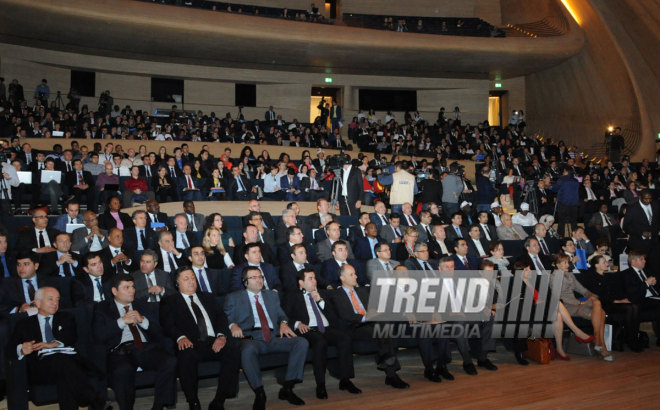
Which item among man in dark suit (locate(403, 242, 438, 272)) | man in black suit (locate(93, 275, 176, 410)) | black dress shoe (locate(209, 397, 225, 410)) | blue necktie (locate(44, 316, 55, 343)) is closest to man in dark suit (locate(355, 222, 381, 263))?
man in dark suit (locate(403, 242, 438, 272))

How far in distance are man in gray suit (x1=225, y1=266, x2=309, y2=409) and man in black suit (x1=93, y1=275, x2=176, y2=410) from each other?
540 millimetres

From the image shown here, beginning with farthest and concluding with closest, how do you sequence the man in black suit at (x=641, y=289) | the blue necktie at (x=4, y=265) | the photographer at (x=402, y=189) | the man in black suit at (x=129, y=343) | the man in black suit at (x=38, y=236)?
the photographer at (x=402, y=189) → the man in black suit at (x=641, y=289) → the man in black suit at (x=38, y=236) → the blue necktie at (x=4, y=265) → the man in black suit at (x=129, y=343)

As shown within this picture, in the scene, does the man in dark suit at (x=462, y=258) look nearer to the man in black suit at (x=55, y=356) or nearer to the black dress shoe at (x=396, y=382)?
the black dress shoe at (x=396, y=382)

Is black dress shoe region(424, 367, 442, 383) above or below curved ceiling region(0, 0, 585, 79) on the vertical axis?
below

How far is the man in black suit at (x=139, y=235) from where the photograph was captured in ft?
22.1

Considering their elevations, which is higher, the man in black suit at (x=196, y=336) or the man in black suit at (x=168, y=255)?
the man in black suit at (x=168, y=255)

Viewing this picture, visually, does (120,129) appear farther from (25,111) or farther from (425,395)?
(425,395)

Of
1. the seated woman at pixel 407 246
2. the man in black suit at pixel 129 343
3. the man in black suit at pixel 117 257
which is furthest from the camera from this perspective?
the seated woman at pixel 407 246

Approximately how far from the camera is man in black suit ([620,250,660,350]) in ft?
21.0

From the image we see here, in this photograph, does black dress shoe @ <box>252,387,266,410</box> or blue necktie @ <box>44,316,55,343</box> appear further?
black dress shoe @ <box>252,387,266,410</box>

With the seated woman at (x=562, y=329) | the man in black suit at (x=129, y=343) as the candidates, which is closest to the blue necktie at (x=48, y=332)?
the man in black suit at (x=129, y=343)

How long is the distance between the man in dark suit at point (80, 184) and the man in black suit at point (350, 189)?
353 centimetres

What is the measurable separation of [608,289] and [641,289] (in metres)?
0.31

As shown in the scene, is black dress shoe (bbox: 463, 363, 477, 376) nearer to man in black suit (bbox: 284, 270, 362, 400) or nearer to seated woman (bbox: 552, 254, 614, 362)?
man in black suit (bbox: 284, 270, 362, 400)
